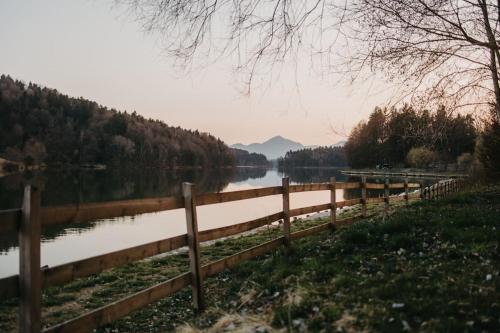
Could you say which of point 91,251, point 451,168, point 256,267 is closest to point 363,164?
point 451,168

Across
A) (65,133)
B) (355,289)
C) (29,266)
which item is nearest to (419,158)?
(355,289)

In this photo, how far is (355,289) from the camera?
20.2ft

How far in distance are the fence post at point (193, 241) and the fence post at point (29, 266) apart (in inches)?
112

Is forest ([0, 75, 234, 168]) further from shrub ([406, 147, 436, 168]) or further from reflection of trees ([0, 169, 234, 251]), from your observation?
shrub ([406, 147, 436, 168])

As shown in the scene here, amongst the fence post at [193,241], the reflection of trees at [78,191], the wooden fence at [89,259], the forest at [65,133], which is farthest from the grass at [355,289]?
the forest at [65,133]

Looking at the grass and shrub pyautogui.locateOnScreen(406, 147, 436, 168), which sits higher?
shrub pyautogui.locateOnScreen(406, 147, 436, 168)

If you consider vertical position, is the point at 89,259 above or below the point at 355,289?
above

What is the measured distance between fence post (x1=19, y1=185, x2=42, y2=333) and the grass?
231cm

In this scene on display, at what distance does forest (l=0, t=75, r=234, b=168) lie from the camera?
154 meters

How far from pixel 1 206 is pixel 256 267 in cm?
3454

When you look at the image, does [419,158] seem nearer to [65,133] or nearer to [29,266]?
[29,266]

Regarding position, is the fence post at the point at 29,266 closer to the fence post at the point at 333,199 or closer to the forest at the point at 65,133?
the fence post at the point at 333,199

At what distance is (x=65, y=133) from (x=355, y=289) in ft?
553

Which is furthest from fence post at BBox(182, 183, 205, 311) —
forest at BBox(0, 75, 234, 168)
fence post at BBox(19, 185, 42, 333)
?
forest at BBox(0, 75, 234, 168)
